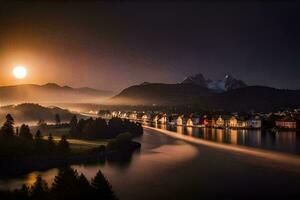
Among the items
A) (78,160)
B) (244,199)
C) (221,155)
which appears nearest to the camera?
(244,199)

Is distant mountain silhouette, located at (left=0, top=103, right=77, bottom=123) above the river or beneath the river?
above

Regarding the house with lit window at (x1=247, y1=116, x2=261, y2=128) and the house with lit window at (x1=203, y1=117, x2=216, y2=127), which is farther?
the house with lit window at (x1=203, y1=117, x2=216, y2=127)

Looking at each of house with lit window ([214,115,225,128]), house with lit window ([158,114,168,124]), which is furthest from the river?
house with lit window ([158,114,168,124])

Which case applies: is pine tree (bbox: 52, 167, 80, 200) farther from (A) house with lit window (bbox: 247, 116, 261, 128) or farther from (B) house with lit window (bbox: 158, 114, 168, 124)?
(B) house with lit window (bbox: 158, 114, 168, 124)

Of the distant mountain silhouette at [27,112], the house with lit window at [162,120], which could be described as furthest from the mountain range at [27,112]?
the house with lit window at [162,120]

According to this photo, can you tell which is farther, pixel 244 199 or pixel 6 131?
pixel 6 131

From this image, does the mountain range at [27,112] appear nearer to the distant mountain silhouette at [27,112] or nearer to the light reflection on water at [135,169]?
the distant mountain silhouette at [27,112]

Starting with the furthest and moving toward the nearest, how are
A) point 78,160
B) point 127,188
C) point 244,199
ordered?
point 78,160 < point 127,188 < point 244,199

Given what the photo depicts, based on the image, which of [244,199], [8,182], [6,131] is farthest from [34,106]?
[244,199]

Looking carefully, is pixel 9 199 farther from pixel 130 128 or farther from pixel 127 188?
pixel 130 128
